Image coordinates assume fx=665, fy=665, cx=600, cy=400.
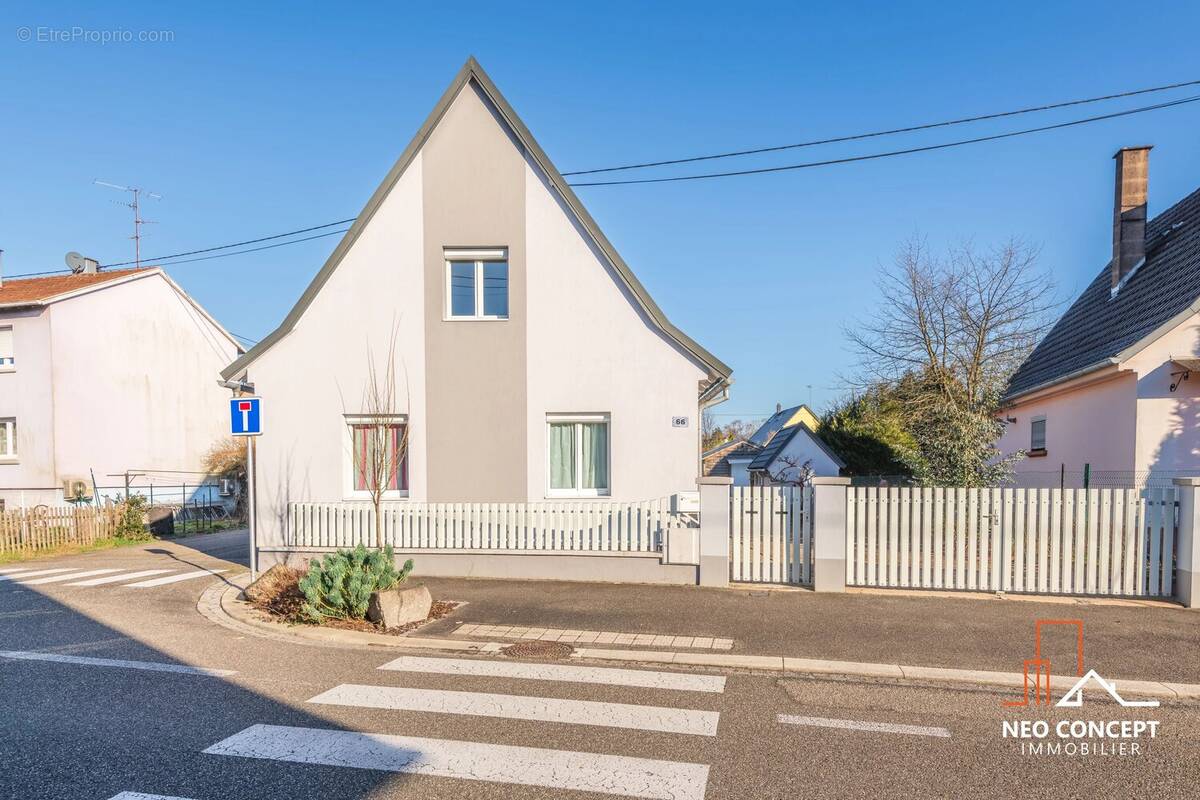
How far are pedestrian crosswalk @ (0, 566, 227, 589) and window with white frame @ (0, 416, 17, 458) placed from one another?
13.1 meters

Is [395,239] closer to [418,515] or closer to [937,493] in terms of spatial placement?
[418,515]

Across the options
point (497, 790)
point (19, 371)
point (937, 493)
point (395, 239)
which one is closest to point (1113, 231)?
point (937, 493)

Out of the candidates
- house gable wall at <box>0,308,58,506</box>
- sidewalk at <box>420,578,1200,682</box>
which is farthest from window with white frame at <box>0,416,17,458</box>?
sidewalk at <box>420,578,1200,682</box>

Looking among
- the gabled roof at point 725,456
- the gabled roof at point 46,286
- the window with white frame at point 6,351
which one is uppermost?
the gabled roof at point 46,286

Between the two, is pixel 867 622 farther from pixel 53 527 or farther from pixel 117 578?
pixel 53 527

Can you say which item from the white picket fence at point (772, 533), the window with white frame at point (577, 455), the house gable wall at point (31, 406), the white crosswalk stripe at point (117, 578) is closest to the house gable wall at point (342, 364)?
the window with white frame at point (577, 455)

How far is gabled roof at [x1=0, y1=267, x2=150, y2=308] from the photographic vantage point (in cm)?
2245

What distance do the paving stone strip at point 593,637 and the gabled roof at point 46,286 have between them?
911 inches

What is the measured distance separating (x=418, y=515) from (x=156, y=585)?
4.51 metres

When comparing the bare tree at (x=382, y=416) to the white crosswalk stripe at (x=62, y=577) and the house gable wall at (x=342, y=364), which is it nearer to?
the house gable wall at (x=342, y=364)

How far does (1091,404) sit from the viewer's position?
13.6 metres

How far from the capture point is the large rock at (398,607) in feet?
25.1

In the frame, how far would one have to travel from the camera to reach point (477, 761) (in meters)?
4.25

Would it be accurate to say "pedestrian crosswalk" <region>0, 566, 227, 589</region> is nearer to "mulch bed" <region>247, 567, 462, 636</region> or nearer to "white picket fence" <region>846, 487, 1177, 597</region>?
"mulch bed" <region>247, 567, 462, 636</region>
